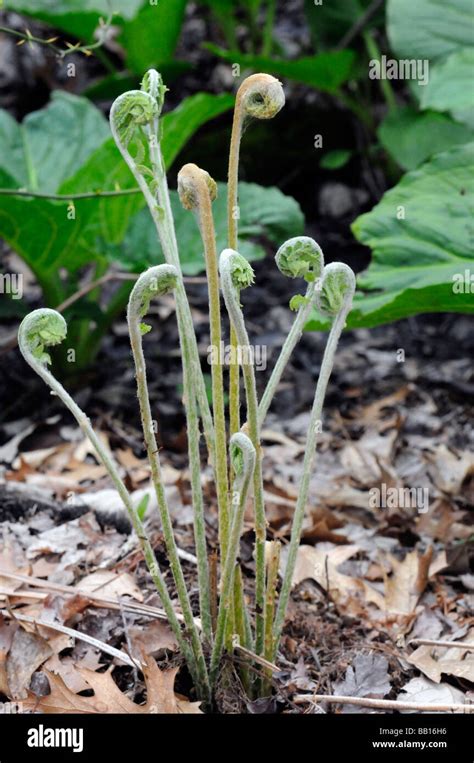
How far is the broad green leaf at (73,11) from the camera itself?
3920 millimetres

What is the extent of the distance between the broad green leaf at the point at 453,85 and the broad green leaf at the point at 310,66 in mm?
807

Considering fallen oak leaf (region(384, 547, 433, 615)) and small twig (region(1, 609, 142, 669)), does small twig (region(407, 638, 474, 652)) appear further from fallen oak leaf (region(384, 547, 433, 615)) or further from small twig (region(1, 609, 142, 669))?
small twig (region(1, 609, 142, 669))

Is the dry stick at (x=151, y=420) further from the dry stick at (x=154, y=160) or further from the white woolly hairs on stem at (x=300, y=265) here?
the white woolly hairs on stem at (x=300, y=265)

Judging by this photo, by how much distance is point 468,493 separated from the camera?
2.71 metres

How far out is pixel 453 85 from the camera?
10.2 ft

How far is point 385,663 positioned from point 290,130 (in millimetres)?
3570

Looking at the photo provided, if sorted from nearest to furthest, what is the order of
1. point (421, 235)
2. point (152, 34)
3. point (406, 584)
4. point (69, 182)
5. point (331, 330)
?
point (331, 330), point (406, 584), point (421, 235), point (69, 182), point (152, 34)

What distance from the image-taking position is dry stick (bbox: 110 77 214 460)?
56.4 inches

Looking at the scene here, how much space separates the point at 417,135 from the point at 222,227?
1411 millimetres

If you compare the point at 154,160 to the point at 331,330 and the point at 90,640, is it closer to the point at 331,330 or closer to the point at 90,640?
the point at 331,330

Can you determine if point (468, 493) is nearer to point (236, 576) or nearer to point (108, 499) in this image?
point (108, 499)

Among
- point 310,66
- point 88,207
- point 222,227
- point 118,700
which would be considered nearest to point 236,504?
point 118,700

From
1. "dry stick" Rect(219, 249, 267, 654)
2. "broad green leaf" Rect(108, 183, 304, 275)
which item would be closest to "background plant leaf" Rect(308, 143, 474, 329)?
"broad green leaf" Rect(108, 183, 304, 275)

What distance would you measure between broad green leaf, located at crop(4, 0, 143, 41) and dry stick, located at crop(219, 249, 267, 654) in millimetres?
2990
